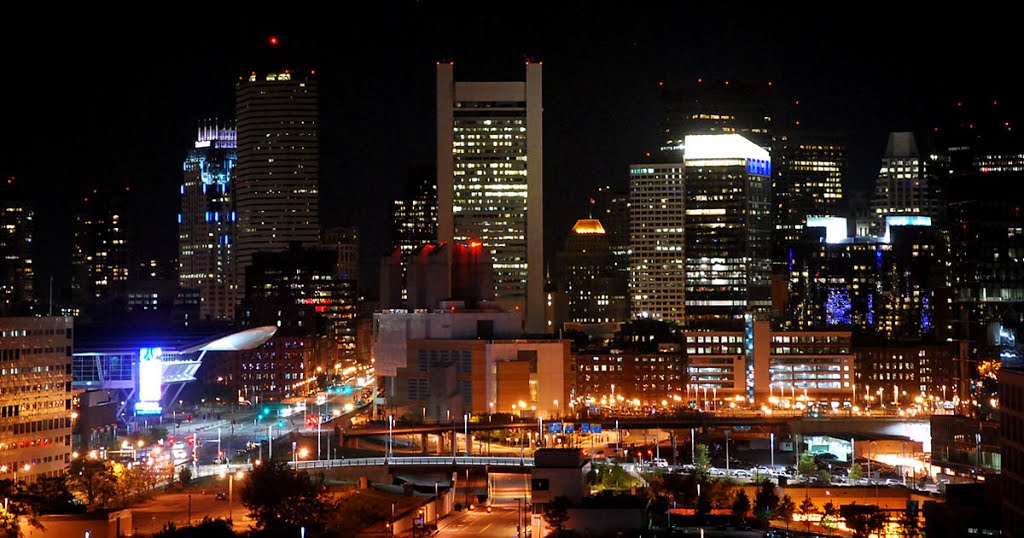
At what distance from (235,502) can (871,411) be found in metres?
63.1

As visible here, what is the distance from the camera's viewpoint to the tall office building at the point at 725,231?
18175 centimetres

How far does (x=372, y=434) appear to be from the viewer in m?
108

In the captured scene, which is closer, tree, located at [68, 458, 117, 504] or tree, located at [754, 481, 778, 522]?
tree, located at [754, 481, 778, 522]

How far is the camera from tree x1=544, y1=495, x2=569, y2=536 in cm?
6425

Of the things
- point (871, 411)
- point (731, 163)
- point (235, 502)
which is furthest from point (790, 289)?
point (235, 502)

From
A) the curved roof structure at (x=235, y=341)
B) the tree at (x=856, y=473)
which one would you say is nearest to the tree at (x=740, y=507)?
the tree at (x=856, y=473)

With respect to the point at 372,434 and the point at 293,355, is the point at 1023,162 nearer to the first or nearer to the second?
the point at 372,434

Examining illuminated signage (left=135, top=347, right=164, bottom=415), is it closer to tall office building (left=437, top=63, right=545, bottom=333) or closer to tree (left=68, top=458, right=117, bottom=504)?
tree (left=68, top=458, right=117, bottom=504)

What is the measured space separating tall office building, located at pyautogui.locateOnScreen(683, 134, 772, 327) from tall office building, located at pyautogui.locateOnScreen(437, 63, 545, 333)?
791 inches

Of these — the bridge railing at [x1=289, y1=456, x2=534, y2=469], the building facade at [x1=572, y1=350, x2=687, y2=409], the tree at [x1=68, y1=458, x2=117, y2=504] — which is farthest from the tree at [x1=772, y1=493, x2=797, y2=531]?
the building facade at [x1=572, y1=350, x2=687, y2=409]

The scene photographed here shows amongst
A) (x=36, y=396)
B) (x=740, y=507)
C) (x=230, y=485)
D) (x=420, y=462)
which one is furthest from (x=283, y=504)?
(x=420, y=462)

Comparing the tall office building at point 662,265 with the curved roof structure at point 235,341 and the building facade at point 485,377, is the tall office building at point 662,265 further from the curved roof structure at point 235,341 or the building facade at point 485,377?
the building facade at point 485,377

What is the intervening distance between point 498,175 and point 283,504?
104 m

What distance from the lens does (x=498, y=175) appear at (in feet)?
562
